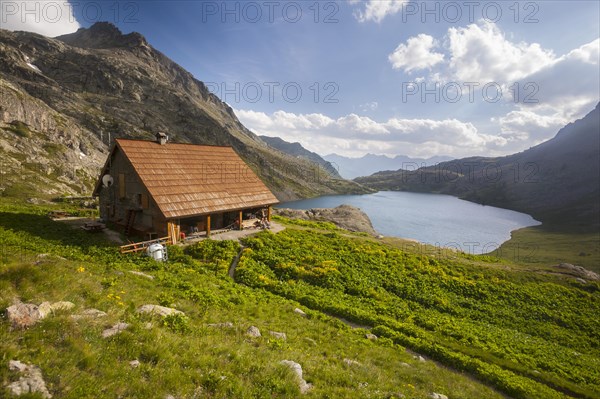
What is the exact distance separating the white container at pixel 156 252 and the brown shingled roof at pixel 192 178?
3428mm

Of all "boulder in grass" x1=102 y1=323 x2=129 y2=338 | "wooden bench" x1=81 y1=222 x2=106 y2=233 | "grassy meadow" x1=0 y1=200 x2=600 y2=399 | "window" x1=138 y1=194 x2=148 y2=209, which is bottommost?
"grassy meadow" x1=0 y1=200 x2=600 y2=399

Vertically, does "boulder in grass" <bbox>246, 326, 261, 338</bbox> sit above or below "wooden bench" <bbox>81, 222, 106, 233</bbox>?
below

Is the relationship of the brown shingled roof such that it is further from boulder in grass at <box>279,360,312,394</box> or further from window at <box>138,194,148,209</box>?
boulder in grass at <box>279,360,312,394</box>

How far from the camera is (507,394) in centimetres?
1512

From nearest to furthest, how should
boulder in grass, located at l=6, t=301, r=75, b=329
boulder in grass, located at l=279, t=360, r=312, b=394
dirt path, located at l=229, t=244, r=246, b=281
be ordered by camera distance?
boulder in grass, located at l=6, t=301, r=75, b=329
boulder in grass, located at l=279, t=360, r=312, b=394
dirt path, located at l=229, t=244, r=246, b=281

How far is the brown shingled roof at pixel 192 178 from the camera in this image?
28203mm

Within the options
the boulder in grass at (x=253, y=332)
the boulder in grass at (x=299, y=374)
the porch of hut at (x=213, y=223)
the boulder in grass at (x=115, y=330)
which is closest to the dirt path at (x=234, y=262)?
the porch of hut at (x=213, y=223)

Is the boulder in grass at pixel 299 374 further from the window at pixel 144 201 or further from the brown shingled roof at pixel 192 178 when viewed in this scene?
the window at pixel 144 201

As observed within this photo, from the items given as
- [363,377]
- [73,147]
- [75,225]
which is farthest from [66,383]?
[73,147]

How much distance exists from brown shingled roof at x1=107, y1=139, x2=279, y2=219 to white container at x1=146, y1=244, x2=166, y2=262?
343 cm

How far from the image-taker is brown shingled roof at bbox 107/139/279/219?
92.5 feet

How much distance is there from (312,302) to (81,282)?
45.9 feet

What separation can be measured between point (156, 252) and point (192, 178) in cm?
1071

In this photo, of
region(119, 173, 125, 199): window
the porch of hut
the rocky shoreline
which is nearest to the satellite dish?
region(119, 173, 125, 199): window
